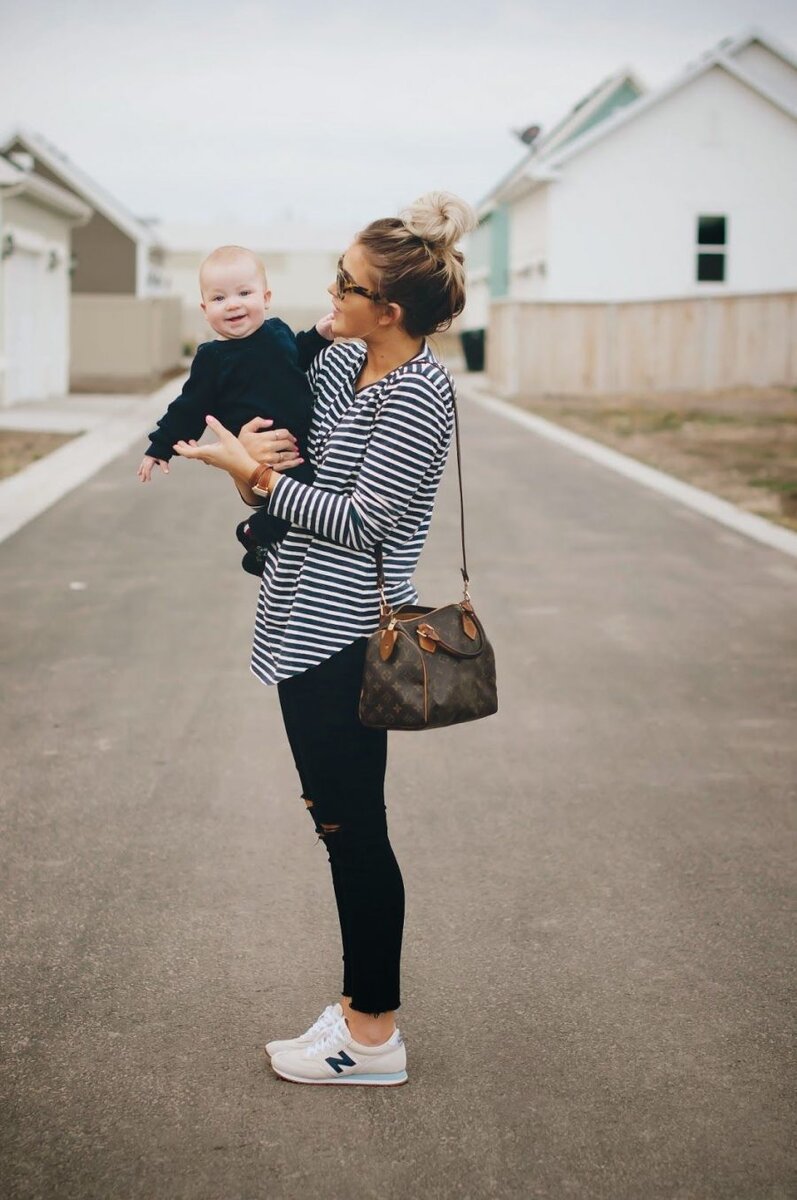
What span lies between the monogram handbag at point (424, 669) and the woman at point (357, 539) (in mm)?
69

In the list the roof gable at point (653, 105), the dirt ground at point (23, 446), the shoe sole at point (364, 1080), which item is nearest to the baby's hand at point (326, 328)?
the shoe sole at point (364, 1080)

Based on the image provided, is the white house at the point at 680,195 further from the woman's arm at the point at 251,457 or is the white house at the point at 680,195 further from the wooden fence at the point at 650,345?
the woman's arm at the point at 251,457

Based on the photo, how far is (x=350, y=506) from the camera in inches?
121

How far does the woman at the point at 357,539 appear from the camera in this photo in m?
3.08

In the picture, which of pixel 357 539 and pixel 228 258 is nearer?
pixel 357 539

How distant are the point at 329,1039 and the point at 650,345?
28797 millimetres

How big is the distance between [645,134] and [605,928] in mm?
32114

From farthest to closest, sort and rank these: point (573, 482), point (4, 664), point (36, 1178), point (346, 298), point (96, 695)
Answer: point (573, 482) → point (4, 664) → point (96, 695) → point (346, 298) → point (36, 1178)

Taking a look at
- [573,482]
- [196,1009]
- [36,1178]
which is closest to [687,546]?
[573,482]

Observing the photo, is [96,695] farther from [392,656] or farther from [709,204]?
[709,204]

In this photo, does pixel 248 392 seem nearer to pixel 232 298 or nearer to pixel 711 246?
pixel 232 298

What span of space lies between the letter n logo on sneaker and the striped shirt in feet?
2.83

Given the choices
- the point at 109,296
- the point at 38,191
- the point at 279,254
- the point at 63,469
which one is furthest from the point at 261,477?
the point at 279,254

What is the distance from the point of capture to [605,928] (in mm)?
4387
